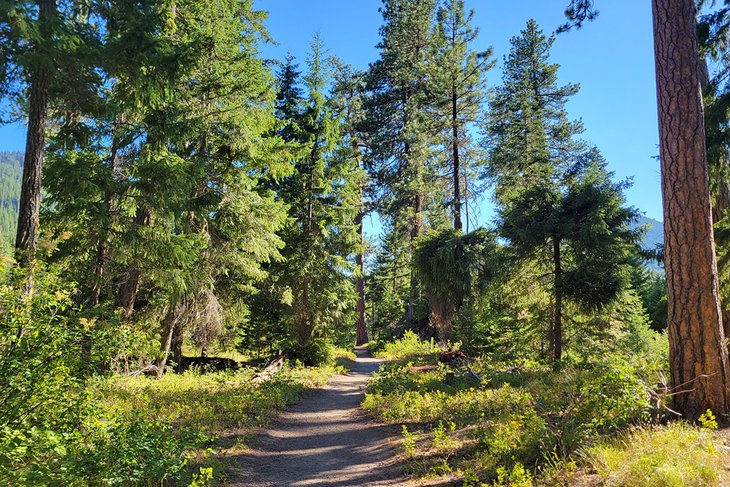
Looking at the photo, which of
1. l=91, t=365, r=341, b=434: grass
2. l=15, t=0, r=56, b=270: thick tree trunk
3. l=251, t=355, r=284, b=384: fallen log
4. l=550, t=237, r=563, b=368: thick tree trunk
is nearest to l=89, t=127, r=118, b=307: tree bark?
Answer: l=15, t=0, r=56, b=270: thick tree trunk

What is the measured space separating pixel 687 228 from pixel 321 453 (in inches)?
265

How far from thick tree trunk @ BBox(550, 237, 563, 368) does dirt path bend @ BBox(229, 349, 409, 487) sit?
5515mm

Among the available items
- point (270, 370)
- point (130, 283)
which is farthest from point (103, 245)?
point (270, 370)

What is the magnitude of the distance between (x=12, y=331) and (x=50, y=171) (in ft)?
15.1

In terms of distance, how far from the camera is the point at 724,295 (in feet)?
29.2

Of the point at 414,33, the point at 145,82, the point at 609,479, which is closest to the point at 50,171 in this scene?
the point at 145,82

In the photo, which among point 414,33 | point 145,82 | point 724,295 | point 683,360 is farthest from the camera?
point 414,33

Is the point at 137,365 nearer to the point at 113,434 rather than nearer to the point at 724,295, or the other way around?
the point at 113,434

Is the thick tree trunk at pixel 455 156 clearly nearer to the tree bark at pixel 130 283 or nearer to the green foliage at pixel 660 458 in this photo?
the tree bark at pixel 130 283

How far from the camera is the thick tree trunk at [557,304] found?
1064cm

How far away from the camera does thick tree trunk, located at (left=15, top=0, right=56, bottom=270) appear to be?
271 inches

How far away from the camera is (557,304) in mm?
10766

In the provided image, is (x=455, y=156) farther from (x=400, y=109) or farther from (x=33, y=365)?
(x=33, y=365)

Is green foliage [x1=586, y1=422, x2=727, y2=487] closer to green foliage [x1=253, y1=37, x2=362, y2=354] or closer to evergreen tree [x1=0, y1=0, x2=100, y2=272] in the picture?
evergreen tree [x1=0, y1=0, x2=100, y2=272]
